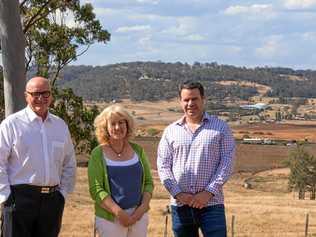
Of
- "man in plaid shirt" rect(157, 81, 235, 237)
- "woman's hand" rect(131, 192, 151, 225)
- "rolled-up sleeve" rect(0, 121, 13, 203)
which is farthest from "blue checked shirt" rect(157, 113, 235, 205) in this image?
"rolled-up sleeve" rect(0, 121, 13, 203)

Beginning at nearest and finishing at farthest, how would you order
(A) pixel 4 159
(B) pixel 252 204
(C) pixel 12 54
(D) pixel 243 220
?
(A) pixel 4 159
(C) pixel 12 54
(D) pixel 243 220
(B) pixel 252 204

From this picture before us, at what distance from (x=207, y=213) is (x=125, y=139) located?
92 centimetres

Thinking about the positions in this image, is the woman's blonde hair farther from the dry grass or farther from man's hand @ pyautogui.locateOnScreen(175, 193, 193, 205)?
the dry grass

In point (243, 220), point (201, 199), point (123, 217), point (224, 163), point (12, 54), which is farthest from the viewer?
point (243, 220)

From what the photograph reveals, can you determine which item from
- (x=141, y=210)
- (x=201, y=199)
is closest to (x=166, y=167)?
(x=201, y=199)

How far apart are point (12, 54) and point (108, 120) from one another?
1715mm

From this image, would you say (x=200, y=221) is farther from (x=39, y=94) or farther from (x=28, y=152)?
(x=39, y=94)

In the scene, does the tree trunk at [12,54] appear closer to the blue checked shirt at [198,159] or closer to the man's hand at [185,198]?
the blue checked shirt at [198,159]

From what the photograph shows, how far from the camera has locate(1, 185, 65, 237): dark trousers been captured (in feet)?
17.5

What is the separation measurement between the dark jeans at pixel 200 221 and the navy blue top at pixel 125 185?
50cm

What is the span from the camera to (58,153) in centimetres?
544

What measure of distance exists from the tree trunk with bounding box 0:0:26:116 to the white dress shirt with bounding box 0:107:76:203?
139cm

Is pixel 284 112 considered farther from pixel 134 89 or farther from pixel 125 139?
pixel 125 139

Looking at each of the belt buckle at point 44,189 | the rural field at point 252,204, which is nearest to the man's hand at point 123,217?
the belt buckle at point 44,189
